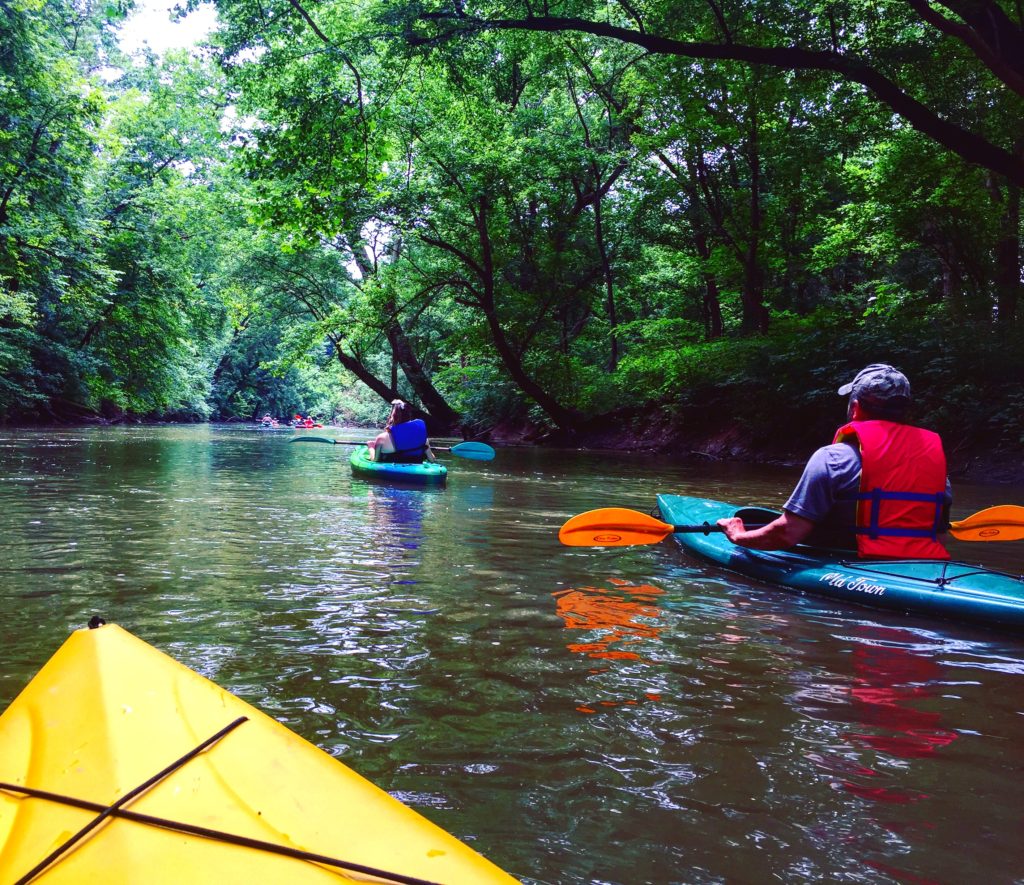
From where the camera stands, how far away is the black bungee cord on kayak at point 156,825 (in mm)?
1197

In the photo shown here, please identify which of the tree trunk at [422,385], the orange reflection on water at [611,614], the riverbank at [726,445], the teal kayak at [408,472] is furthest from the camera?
the tree trunk at [422,385]

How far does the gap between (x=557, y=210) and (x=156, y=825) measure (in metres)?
19.6

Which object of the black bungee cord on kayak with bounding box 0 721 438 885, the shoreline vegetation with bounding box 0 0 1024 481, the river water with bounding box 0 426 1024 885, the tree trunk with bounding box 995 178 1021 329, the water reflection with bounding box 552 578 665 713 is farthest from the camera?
the tree trunk with bounding box 995 178 1021 329

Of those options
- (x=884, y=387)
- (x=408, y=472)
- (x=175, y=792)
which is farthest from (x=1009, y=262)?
(x=175, y=792)

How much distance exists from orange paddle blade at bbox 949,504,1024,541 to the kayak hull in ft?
16.0

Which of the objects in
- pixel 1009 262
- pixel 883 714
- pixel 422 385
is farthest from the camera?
pixel 422 385

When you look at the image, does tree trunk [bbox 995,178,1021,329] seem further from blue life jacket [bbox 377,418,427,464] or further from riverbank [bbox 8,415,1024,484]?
blue life jacket [bbox 377,418,427,464]

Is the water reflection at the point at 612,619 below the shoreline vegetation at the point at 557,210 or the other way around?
below

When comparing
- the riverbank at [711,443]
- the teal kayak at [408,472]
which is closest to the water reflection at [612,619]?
the teal kayak at [408,472]

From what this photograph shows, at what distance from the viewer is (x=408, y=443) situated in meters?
10.5

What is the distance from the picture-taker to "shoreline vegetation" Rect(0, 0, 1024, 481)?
1076 cm

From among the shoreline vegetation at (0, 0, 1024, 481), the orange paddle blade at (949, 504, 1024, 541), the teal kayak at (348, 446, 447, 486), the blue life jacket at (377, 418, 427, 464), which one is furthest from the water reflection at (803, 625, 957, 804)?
the blue life jacket at (377, 418, 427, 464)

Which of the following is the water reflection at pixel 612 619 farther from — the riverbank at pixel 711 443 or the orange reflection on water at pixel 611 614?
the riverbank at pixel 711 443

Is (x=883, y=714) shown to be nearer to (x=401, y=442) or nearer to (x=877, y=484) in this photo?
(x=877, y=484)
